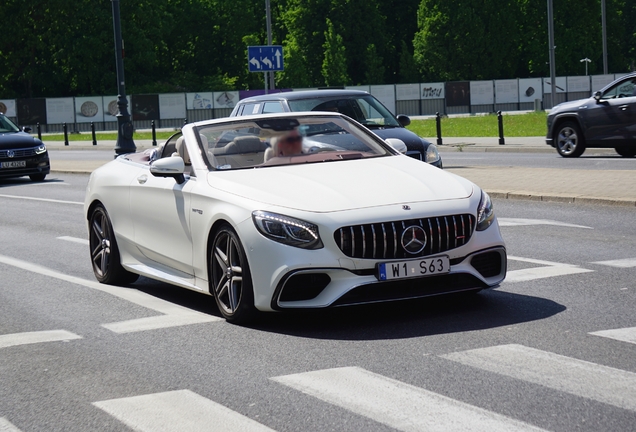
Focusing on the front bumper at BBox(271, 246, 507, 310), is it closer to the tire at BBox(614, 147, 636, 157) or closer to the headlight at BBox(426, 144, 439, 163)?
the headlight at BBox(426, 144, 439, 163)

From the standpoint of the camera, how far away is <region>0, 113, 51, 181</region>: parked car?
24.9m

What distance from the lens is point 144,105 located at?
64.0m

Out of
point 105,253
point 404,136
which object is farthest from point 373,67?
point 105,253

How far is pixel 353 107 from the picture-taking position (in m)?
17.1

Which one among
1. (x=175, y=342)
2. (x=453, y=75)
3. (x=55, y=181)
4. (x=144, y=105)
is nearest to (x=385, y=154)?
(x=175, y=342)

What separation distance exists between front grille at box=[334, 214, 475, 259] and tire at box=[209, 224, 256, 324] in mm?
684

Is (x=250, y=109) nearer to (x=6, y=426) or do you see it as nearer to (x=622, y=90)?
(x=622, y=90)

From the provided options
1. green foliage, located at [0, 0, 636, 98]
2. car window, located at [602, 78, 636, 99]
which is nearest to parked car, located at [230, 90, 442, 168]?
car window, located at [602, 78, 636, 99]

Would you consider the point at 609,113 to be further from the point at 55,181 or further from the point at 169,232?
the point at 169,232

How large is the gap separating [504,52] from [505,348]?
302 feet

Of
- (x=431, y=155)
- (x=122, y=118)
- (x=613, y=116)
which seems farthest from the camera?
(x=122, y=118)

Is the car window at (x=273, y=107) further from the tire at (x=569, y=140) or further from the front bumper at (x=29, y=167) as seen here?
the front bumper at (x=29, y=167)

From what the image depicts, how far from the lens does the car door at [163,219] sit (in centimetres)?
817

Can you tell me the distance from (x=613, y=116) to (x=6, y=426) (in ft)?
62.1
